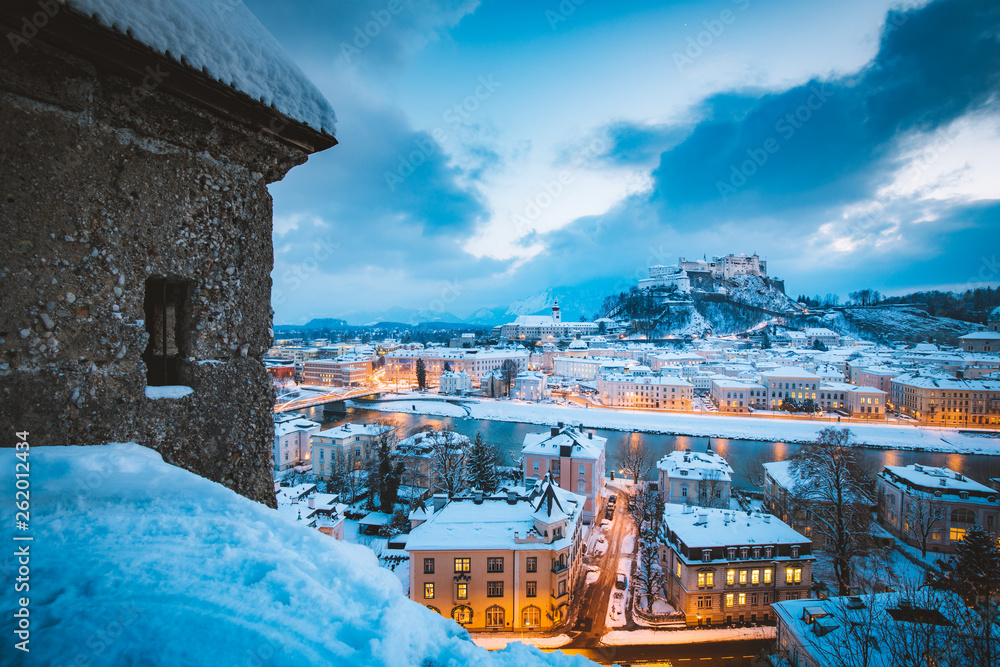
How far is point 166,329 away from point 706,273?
379 feet

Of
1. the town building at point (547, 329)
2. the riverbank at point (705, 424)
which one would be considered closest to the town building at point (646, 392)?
the riverbank at point (705, 424)

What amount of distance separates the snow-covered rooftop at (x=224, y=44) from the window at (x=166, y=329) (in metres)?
0.87

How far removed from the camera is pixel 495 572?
11492mm

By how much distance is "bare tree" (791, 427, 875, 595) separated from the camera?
1254 centimetres

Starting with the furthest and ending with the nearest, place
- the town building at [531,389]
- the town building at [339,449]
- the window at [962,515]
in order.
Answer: the town building at [531,389]
the town building at [339,449]
the window at [962,515]

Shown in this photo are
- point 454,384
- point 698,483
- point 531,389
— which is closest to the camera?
point 698,483

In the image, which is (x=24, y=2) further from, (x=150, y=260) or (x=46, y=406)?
(x=46, y=406)

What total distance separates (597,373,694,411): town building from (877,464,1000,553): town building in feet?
85.0

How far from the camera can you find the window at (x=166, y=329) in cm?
200

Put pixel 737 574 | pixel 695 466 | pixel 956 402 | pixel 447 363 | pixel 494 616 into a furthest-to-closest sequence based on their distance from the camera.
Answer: pixel 447 363, pixel 956 402, pixel 695 466, pixel 737 574, pixel 494 616

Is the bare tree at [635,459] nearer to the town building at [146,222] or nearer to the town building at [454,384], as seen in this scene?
the town building at [146,222]

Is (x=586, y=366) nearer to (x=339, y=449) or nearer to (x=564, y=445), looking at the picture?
(x=339, y=449)

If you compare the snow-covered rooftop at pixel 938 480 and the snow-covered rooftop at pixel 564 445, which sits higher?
the snow-covered rooftop at pixel 564 445

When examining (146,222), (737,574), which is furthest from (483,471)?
(146,222)
